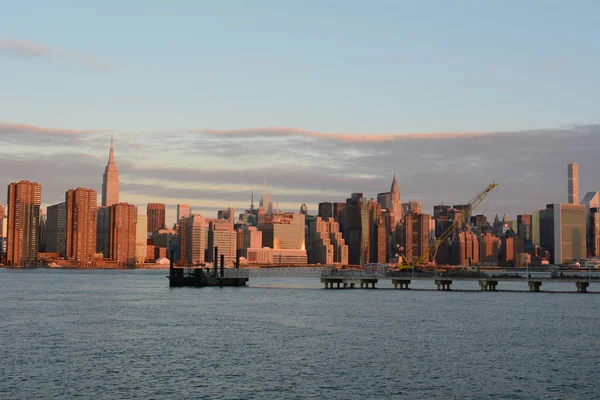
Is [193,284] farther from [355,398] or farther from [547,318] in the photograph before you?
[355,398]

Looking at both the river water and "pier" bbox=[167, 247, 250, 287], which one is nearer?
the river water

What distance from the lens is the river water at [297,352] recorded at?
164ft

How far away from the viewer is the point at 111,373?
5466 cm

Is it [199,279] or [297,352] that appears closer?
[297,352]

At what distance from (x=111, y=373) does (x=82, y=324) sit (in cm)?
3236

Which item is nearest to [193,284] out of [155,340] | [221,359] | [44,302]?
[44,302]

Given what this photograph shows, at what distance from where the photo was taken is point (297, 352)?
213 ft

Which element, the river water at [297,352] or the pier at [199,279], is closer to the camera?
the river water at [297,352]

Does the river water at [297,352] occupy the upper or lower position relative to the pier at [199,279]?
lower

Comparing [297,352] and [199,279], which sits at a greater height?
[199,279]

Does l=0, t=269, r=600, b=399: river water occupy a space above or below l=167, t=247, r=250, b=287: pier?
below

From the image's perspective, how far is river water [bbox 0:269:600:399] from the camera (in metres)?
50.0

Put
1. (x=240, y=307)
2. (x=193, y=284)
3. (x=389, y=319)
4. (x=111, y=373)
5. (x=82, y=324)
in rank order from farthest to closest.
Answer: (x=193, y=284), (x=240, y=307), (x=389, y=319), (x=82, y=324), (x=111, y=373)

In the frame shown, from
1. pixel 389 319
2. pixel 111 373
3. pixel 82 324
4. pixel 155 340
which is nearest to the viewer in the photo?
pixel 111 373
